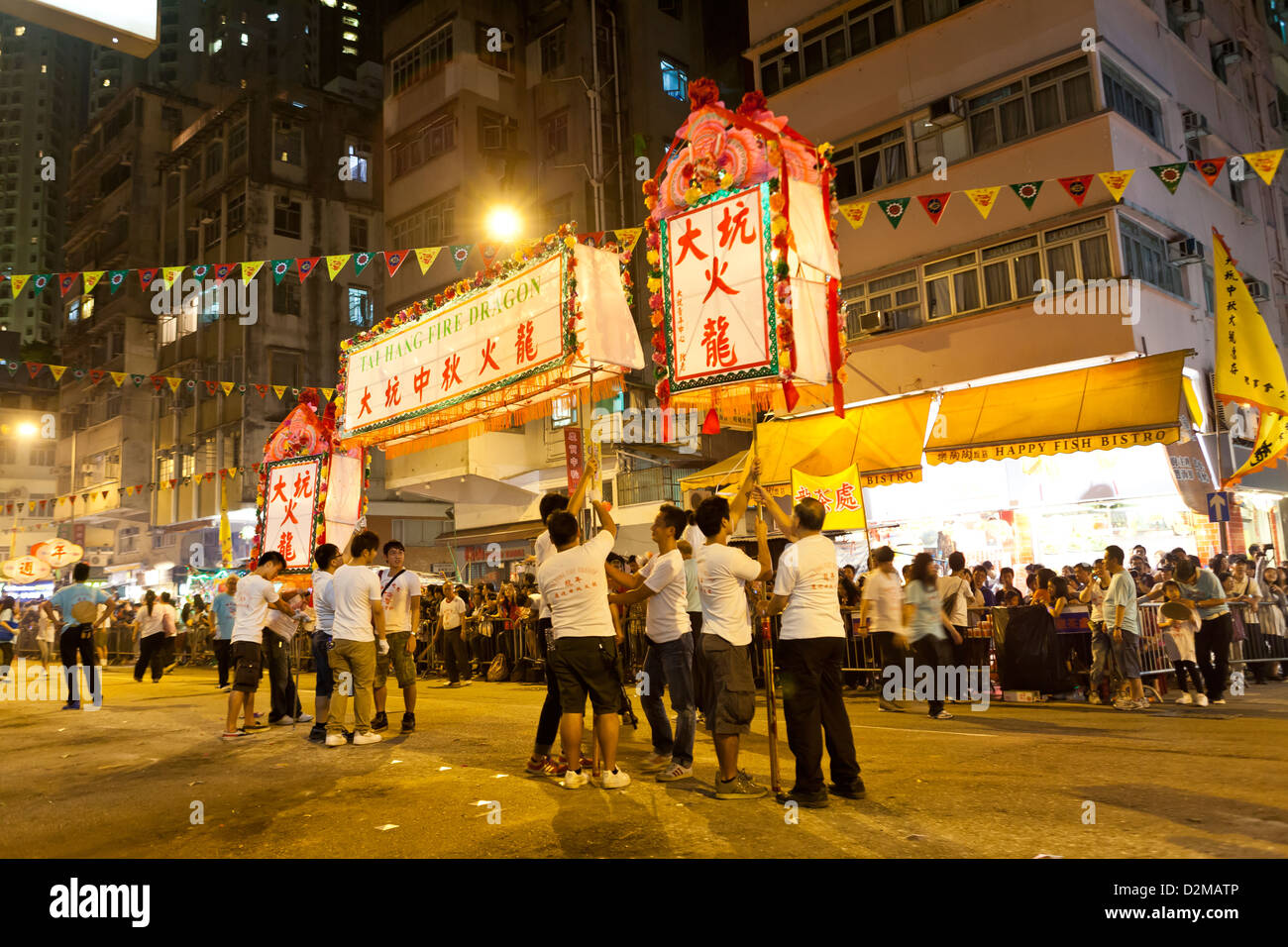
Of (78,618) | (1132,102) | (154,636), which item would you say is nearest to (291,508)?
(78,618)

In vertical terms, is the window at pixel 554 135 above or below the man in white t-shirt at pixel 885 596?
above

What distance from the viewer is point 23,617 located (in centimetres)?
3212

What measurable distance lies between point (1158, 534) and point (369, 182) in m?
34.5

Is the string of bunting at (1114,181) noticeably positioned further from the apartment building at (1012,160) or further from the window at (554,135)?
the window at (554,135)

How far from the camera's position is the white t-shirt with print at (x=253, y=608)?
10.2 meters

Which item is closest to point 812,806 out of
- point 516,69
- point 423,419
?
point 423,419

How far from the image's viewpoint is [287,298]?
36500 mm

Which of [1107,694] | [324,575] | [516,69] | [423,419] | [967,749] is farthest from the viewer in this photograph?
[516,69]

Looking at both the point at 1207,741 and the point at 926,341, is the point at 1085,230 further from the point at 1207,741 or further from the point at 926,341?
the point at 1207,741

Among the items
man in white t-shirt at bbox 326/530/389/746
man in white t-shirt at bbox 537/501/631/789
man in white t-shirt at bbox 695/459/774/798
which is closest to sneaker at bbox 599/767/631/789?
man in white t-shirt at bbox 537/501/631/789

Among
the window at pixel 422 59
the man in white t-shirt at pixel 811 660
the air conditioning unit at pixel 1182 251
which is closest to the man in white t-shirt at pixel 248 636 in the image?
the man in white t-shirt at pixel 811 660

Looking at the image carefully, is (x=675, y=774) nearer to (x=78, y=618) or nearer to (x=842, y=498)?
(x=842, y=498)

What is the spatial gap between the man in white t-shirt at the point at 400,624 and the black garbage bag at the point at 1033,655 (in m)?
7.71

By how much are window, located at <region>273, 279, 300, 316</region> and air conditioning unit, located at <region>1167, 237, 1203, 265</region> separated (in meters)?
30.8
